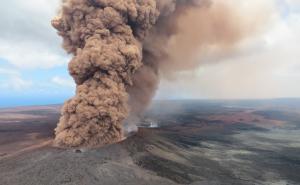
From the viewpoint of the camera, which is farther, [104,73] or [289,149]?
[289,149]

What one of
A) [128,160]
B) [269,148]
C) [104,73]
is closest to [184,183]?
[128,160]

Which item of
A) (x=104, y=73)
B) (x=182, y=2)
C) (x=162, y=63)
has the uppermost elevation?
(x=182, y=2)

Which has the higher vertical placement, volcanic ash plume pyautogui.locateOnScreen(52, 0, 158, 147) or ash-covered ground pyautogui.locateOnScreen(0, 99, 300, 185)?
volcanic ash plume pyautogui.locateOnScreen(52, 0, 158, 147)

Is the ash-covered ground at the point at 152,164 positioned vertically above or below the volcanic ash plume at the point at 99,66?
below

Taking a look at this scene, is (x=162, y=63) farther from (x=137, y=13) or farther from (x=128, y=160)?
(x=128, y=160)

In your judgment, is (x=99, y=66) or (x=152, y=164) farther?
(x=99, y=66)

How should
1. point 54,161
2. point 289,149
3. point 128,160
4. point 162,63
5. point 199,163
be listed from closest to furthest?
1. point 54,161
2. point 128,160
3. point 199,163
4. point 289,149
5. point 162,63

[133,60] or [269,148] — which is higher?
[133,60]

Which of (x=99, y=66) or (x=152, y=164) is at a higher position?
(x=99, y=66)

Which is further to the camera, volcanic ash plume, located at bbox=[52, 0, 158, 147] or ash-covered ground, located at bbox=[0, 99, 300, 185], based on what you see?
volcanic ash plume, located at bbox=[52, 0, 158, 147]

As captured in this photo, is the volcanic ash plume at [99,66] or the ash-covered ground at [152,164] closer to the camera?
the ash-covered ground at [152,164]

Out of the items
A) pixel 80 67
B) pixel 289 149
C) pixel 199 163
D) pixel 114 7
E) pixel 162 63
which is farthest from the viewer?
pixel 162 63
